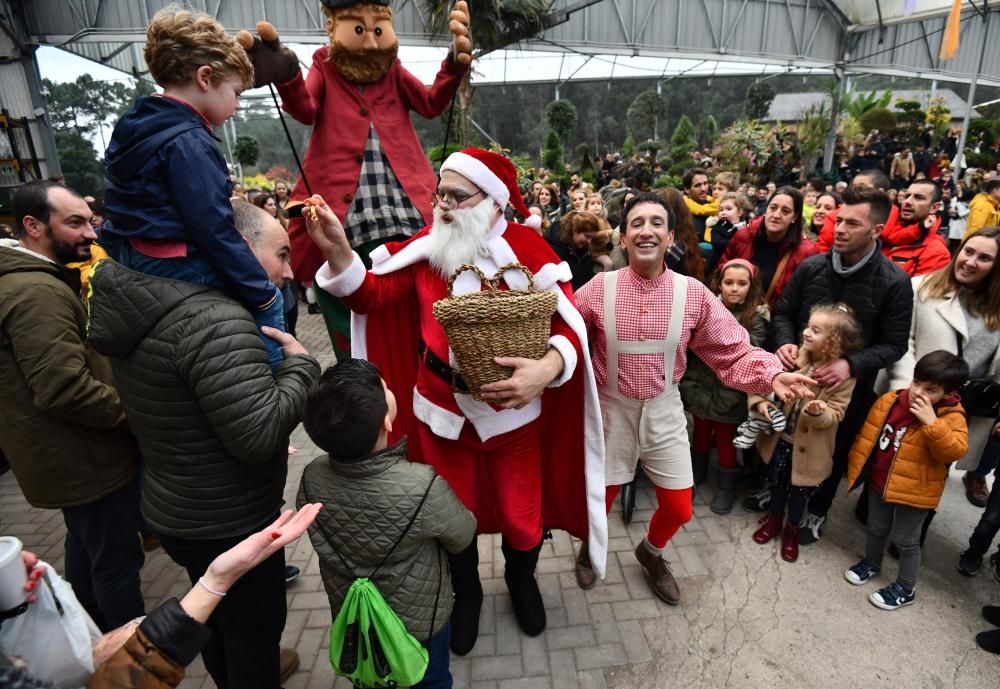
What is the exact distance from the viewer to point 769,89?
24.6 metres

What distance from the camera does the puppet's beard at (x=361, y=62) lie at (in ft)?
8.60

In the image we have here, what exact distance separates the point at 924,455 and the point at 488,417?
2258 mm

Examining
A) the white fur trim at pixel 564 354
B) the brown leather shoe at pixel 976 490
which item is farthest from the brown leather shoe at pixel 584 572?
the brown leather shoe at pixel 976 490

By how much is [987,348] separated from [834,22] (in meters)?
20.1

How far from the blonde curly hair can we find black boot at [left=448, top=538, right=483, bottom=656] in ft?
7.12

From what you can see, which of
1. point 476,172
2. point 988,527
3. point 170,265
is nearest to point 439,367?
point 476,172

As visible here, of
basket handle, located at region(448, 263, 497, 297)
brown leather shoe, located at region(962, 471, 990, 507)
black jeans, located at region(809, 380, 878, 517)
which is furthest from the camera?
brown leather shoe, located at region(962, 471, 990, 507)

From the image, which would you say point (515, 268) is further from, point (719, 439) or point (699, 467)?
point (699, 467)

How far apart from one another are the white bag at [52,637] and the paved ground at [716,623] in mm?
1805

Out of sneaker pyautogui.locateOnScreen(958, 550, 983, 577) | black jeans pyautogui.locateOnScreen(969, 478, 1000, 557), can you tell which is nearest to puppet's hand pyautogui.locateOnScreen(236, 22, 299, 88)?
black jeans pyautogui.locateOnScreen(969, 478, 1000, 557)

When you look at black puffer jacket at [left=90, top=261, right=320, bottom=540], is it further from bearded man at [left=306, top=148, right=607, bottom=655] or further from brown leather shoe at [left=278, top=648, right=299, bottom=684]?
brown leather shoe at [left=278, top=648, right=299, bottom=684]

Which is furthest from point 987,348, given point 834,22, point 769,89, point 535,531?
point 769,89

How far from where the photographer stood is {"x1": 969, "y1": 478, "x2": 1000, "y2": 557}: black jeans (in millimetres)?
3074

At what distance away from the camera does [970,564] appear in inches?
124
